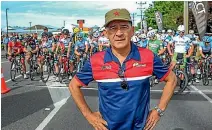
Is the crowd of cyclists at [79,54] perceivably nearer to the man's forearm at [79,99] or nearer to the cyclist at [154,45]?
the cyclist at [154,45]

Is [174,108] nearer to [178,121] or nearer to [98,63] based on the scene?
[178,121]

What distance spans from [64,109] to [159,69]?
545cm

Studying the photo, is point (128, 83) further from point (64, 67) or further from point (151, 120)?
point (64, 67)

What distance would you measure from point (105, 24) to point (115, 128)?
2.90 feet

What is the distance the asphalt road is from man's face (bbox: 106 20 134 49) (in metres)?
3.92

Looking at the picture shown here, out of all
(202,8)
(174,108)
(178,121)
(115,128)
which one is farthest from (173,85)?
(202,8)

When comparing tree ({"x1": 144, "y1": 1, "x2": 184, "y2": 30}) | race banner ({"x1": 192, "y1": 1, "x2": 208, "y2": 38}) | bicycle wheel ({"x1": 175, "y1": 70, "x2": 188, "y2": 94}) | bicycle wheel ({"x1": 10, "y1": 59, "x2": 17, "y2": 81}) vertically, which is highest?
tree ({"x1": 144, "y1": 1, "x2": 184, "y2": 30})

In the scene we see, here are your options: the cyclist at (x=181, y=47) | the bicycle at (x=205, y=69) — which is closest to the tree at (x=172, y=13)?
the bicycle at (x=205, y=69)

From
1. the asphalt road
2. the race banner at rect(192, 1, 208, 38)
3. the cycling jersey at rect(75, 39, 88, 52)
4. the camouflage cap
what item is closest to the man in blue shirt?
the camouflage cap

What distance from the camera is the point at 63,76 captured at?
14.2 m

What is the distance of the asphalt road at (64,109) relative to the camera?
674 cm

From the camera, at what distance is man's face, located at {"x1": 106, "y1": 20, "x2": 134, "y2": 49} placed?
9.29 ft

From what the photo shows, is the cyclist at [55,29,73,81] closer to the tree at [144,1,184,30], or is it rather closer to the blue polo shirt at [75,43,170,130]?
the blue polo shirt at [75,43,170,130]

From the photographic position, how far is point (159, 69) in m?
3.05
